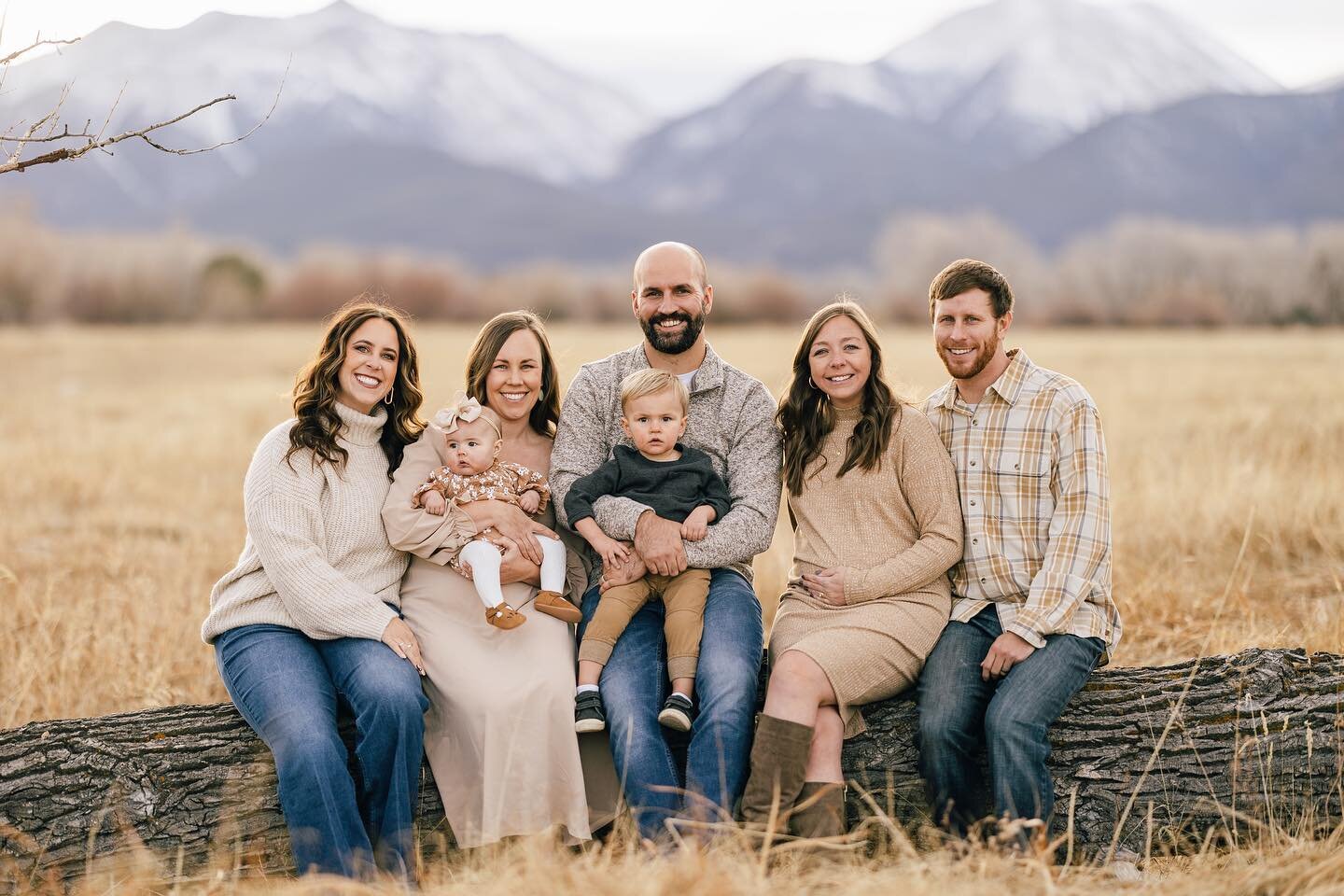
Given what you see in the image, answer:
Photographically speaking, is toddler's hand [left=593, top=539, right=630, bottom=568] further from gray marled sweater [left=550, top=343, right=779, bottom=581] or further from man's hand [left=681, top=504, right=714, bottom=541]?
man's hand [left=681, top=504, right=714, bottom=541]

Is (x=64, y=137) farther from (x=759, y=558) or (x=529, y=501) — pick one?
(x=759, y=558)

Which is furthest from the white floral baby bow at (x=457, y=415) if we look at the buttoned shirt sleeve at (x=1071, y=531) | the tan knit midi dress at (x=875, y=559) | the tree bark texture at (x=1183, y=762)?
the buttoned shirt sleeve at (x=1071, y=531)

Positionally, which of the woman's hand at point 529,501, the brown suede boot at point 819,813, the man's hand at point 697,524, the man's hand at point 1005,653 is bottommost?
the brown suede boot at point 819,813

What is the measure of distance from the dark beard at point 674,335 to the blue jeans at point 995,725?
1.89 metres

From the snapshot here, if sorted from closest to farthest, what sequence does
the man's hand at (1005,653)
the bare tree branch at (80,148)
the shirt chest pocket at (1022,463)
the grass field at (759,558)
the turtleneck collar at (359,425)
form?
1. the bare tree branch at (80,148)
2. the man's hand at (1005,653)
3. the shirt chest pocket at (1022,463)
4. the turtleneck collar at (359,425)
5. the grass field at (759,558)

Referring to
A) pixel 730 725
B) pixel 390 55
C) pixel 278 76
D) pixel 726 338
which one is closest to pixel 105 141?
pixel 278 76

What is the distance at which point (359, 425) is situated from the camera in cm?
477

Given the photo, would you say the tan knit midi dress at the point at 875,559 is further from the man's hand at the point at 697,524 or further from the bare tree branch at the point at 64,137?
the bare tree branch at the point at 64,137

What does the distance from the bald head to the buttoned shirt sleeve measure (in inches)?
72.4

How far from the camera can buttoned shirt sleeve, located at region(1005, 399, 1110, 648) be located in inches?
167

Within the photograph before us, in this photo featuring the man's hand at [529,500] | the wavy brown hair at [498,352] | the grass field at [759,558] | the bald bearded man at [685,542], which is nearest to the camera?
the bald bearded man at [685,542]

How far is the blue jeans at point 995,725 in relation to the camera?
3932mm

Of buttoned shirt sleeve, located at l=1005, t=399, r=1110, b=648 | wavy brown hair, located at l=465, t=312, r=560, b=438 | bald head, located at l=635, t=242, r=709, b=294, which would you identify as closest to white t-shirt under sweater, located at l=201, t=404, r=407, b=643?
wavy brown hair, located at l=465, t=312, r=560, b=438

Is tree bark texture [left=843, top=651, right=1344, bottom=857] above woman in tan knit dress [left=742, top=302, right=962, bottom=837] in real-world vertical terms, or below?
below
